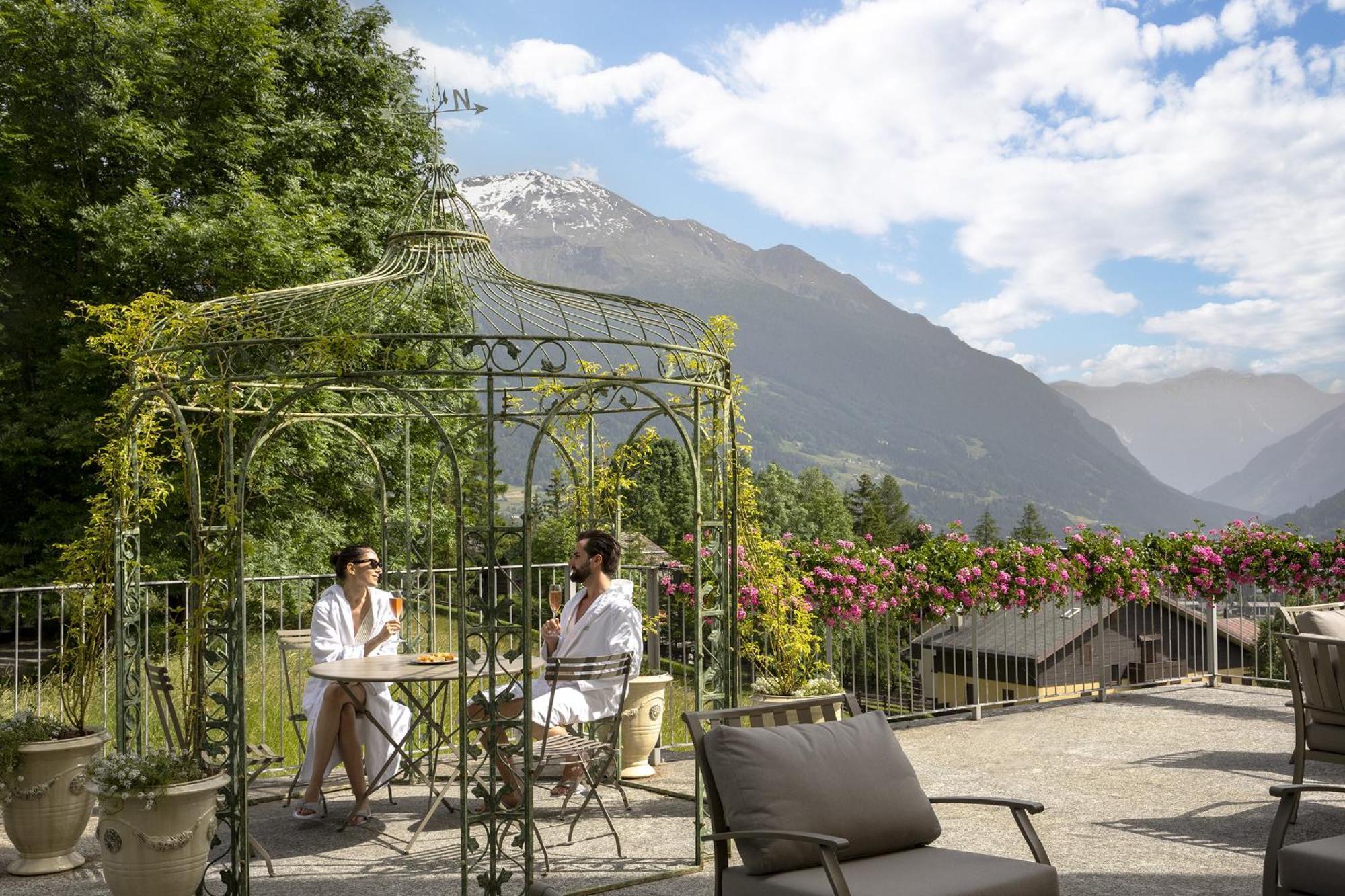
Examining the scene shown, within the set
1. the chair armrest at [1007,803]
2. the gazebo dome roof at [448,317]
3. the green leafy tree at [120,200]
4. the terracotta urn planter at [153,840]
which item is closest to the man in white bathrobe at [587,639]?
the gazebo dome roof at [448,317]

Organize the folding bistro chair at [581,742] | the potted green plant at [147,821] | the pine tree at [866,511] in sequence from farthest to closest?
the pine tree at [866,511]
the folding bistro chair at [581,742]
the potted green plant at [147,821]

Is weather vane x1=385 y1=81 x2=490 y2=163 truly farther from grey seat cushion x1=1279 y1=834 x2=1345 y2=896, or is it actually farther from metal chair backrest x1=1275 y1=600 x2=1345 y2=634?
metal chair backrest x1=1275 y1=600 x2=1345 y2=634

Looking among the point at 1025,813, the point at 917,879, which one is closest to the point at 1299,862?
the point at 1025,813

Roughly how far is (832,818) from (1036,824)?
9.17 ft

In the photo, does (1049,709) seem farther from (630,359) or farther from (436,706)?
(630,359)

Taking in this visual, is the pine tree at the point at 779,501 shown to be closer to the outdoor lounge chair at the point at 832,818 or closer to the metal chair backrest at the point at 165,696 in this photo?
the metal chair backrest at the point at 165,696

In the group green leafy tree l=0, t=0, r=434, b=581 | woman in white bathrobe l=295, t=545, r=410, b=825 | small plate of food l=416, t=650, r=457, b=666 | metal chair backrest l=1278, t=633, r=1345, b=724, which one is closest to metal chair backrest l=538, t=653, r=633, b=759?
small plate of food l=416, t=650, r=457, b=666

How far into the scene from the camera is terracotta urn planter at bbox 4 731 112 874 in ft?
16.6

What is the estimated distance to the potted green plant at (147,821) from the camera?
4312 millimetres

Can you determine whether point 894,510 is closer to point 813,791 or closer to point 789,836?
point 813,791

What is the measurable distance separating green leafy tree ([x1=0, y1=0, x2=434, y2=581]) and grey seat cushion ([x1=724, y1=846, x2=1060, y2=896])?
39.3 feet

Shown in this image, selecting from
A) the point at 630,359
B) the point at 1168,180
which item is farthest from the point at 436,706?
the point at 1168,180

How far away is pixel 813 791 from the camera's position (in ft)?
11.5

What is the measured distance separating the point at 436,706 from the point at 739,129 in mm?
122352
